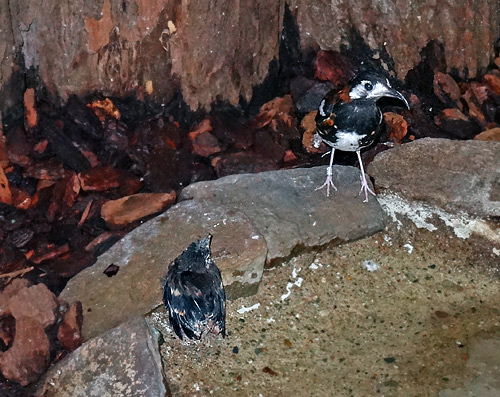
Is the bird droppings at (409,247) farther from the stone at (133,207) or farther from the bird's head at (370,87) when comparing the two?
the stone at (133,207)

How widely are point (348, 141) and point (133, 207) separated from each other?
125 cm

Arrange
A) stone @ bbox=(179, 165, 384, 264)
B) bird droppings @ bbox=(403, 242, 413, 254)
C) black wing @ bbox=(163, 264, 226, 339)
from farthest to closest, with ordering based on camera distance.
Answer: bird droppings @ bbox=(403, 242, 413, 254) < stone @ bbox=(179, 165, 384, 264) < black wing @ bbox=(163, 264, 226, 339)

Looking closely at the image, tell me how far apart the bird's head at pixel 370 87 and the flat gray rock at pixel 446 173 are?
0.52 metres

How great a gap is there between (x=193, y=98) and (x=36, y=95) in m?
0.93

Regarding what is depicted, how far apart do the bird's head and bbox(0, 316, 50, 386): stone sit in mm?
2030

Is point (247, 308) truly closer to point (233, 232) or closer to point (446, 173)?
point (233, 232)

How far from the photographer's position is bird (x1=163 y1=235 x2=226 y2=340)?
3516 mm

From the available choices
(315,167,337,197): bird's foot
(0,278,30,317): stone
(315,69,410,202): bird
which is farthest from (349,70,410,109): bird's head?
(0,278,30,317): stone

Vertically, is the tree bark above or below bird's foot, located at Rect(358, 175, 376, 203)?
above

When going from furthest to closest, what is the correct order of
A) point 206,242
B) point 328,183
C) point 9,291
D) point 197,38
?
1. point 197,38
2. point 328,183
3. point 9,291
4. point 206,242

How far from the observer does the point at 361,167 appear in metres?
4.45

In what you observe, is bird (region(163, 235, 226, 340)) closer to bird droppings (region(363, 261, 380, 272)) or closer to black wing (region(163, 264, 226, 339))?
black wing (region(163, 264, 226, 339))

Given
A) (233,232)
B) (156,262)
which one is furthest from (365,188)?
(156,262)

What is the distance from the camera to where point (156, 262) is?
12.8 ft
